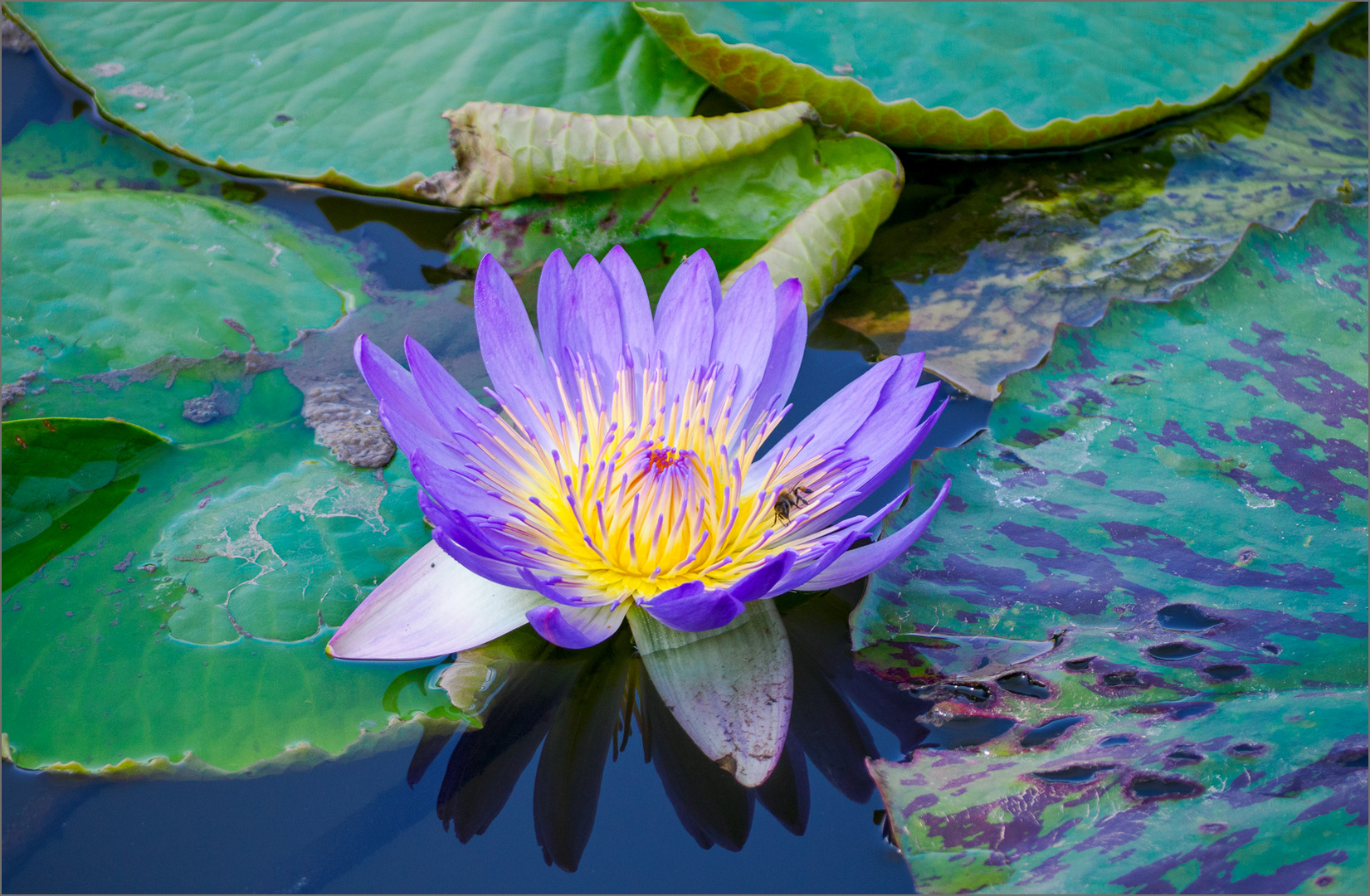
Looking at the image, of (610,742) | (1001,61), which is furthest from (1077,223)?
(610,742)

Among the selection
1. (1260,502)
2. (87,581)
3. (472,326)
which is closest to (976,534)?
(1260,502)

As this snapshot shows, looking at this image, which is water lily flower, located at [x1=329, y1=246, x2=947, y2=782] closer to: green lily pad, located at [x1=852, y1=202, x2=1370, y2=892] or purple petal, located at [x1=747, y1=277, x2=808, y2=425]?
purple petal, located at [x1=747, y1=277, x2=808, y2=425]

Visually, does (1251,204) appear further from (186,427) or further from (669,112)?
(186,427)

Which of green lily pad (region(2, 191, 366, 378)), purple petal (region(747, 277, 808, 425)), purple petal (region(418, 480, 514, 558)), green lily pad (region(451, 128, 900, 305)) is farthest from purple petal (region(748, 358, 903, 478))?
green lily pad (region(2, 191, 366, 378))

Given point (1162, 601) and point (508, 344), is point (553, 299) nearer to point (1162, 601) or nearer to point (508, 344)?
point (508, 344)

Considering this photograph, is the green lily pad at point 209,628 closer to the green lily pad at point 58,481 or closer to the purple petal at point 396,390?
the green lily pad at point 58,481

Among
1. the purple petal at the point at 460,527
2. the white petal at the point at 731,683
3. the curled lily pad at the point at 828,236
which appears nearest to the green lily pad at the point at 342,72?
the curled lily pad at the point at 828,236
